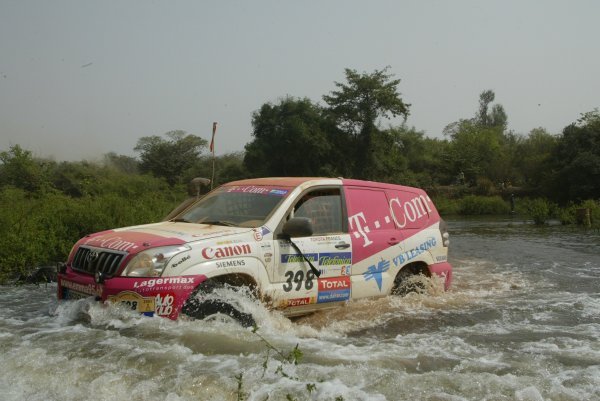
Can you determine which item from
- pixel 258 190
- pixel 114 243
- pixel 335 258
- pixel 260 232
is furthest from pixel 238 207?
pixel 114 243

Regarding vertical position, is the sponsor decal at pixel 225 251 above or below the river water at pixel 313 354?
above

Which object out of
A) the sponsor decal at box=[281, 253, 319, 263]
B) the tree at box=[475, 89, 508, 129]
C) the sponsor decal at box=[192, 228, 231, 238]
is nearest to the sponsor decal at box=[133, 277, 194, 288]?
the sponsor decal at box=[192, 228, 231, 238]

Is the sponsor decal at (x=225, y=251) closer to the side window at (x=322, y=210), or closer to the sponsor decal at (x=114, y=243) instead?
the sponsor decal at (x=114, y=243)

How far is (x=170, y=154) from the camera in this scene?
69.2m

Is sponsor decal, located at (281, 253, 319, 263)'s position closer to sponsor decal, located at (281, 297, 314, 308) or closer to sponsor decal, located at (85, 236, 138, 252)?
sponsor decal, located at (281, 297, 314, 308)

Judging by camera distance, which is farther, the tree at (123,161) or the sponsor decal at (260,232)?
the tree at (123,161)

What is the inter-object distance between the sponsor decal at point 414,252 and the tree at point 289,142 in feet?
136

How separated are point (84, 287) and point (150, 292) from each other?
0.77 meters

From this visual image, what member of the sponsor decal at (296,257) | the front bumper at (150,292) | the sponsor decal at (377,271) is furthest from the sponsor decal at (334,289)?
the front bumper at (150,292)

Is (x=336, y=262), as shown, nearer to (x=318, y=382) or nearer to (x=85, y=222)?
(x=318, y=382)

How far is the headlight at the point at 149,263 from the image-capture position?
505 cm

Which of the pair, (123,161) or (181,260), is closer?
(181,260)

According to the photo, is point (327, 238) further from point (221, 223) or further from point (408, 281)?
point (408, 281)

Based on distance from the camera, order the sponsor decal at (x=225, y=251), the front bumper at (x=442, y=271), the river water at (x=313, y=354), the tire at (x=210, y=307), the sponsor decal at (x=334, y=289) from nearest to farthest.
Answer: the river water at (x=313, y=354), the tire at (x=210, y=307), the sponsor decal at (x=225, y=251), the sponsor decal at (x=334, y=289), the front bumper at (x=442, y=271)
